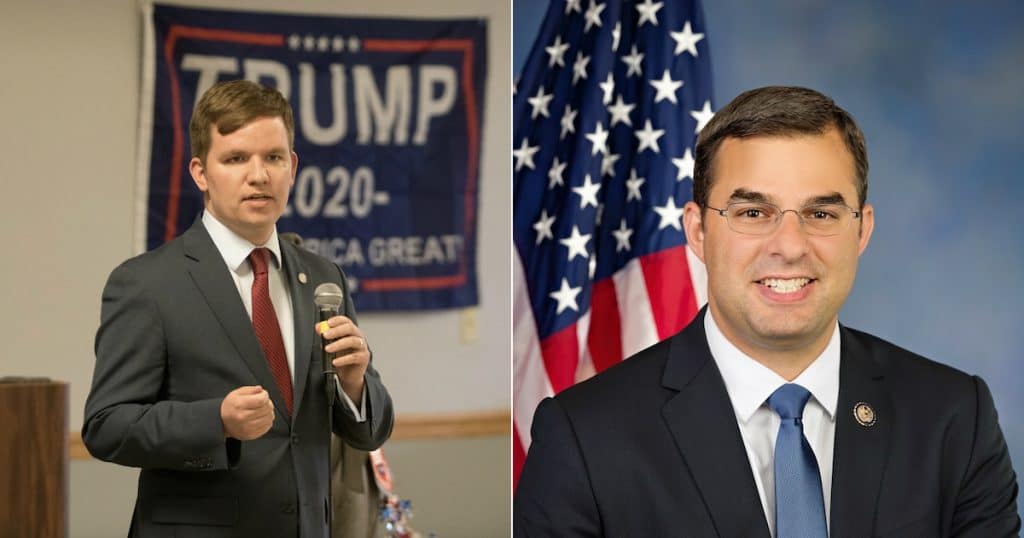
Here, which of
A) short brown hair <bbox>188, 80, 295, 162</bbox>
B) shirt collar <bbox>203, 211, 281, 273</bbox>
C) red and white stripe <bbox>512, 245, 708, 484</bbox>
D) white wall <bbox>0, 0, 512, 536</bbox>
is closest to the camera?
shirt collar <bbox>203, 211, 281, 273</bbox>

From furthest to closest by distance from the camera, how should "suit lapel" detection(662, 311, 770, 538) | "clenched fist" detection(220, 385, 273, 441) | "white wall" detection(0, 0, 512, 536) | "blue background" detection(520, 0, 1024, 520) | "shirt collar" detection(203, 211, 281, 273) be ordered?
"white wall" detection(0, 0, 512, 536) → "blue background" detection(520, 0, 1024, 520) → "shirt collar" detection(203, 211, 281, 273) → "clenched fist" detection(220, 385, 273, 441) → "suit lapel" detection(662, 311, 770, 538)

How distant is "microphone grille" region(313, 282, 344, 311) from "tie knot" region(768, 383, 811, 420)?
815 millimetres

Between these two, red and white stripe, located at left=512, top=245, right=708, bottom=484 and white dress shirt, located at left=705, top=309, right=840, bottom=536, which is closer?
white dress shirt, located at left=705, top=309, right=840, bottom=536

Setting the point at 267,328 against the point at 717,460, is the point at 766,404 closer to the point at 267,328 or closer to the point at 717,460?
the point at 717,460

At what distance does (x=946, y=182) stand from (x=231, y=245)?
169 centimetres

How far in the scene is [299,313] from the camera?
2490 millimetres

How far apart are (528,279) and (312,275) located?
0.65 m

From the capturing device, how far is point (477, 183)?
450cm

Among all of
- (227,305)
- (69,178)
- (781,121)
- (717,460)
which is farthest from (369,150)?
(717,460)

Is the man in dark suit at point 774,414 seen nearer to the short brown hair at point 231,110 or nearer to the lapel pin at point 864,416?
the lapel pin at point 864,416

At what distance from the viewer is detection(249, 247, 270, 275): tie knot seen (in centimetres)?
252

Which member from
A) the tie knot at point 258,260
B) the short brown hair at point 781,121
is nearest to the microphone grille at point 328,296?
the tie knot at point 258,260

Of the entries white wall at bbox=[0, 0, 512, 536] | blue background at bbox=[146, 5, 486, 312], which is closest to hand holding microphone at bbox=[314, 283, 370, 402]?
blue background at bbox=[146, 5, 486, 312]

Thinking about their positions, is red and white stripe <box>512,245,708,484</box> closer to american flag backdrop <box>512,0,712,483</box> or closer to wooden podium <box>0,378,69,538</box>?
american flag backdrop <box>512,0,712,483</box>
